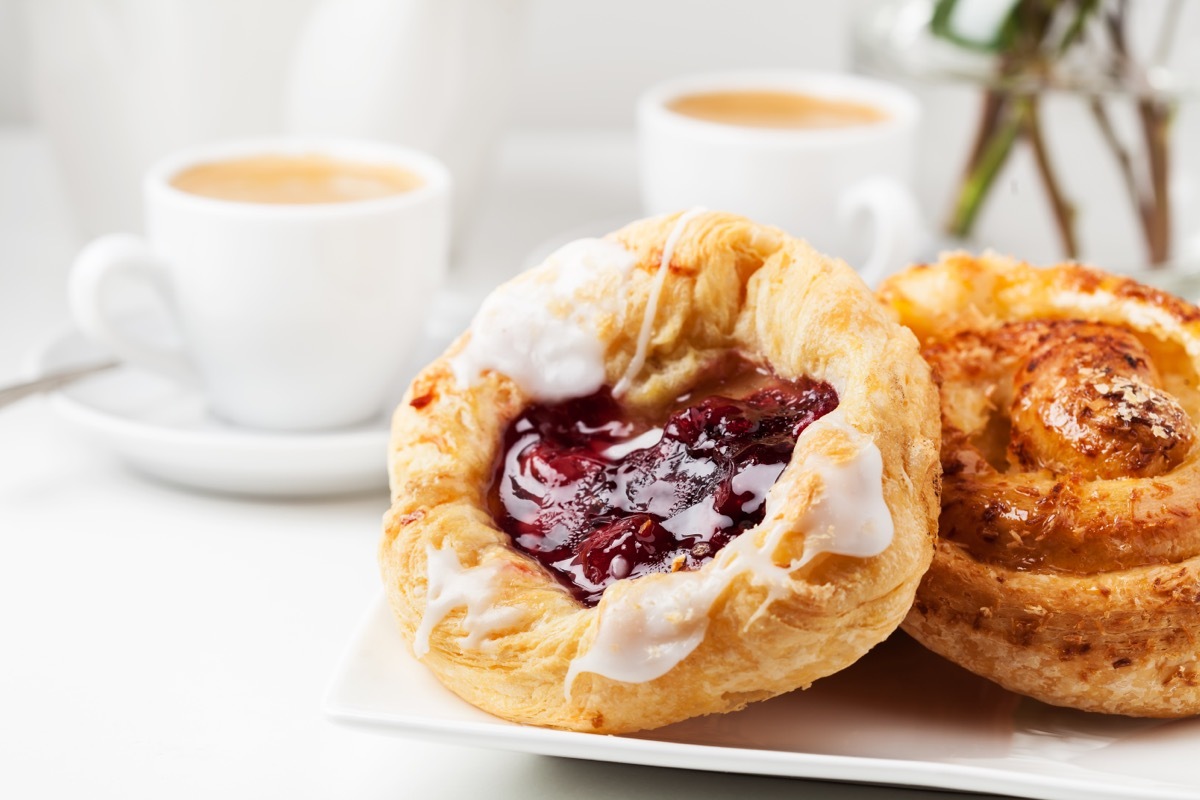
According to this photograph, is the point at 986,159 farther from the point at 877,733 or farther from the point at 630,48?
the point at 877,733

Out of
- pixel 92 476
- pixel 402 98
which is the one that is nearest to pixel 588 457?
pixel 92 476

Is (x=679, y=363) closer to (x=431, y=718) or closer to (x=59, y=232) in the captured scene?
(x=431, y=718)

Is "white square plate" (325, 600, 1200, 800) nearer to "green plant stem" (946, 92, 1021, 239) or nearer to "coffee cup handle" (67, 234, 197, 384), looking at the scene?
"coffee cup handle" (67, 234, 197, 384)

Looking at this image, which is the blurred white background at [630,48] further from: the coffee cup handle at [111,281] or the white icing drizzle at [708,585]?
the white icing drizzle at [708,585]

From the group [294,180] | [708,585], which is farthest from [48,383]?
[708,585]

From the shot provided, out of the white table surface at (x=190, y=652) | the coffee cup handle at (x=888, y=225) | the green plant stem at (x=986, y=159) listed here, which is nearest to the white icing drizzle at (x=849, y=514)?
the white table surface at (x=190, y=652)

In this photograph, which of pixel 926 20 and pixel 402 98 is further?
pixel 926 20

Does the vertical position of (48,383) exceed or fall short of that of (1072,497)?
it falls short

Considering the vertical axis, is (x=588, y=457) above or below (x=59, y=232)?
above
